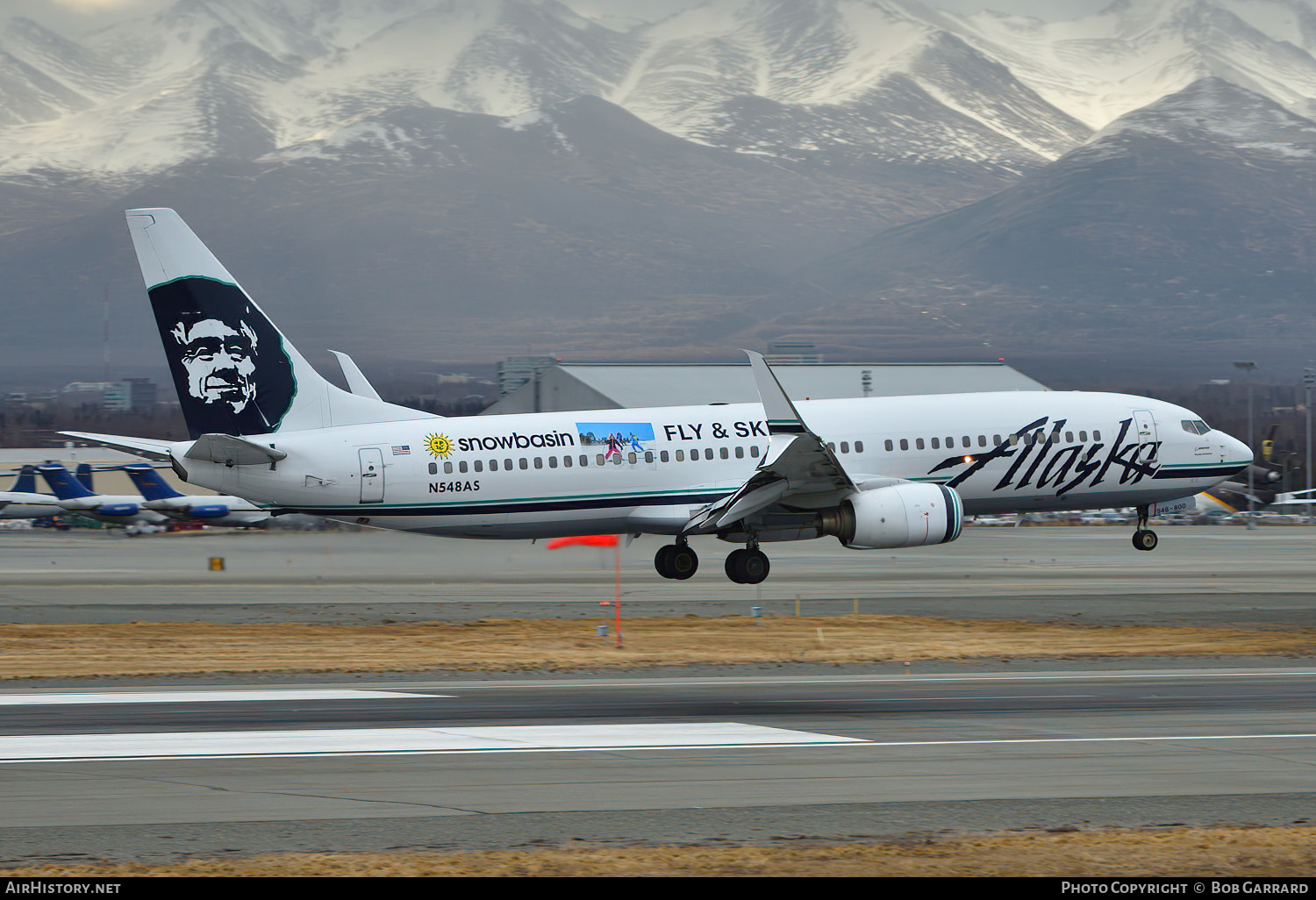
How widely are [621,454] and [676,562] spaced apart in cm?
360

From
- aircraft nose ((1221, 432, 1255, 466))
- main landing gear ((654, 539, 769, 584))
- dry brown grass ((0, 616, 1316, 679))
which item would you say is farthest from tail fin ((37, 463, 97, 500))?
aircraft nose ((1221, 432, 1255, 466))

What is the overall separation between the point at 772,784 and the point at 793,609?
19.3 metres

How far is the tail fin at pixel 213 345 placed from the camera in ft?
109

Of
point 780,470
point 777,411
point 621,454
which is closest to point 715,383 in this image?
point 621,454

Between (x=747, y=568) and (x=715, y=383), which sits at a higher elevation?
(x=715, y=383)

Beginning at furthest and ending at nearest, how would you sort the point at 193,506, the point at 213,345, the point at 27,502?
1. the point at 27,502
2. the point at 193,506
3. the point at 213,345

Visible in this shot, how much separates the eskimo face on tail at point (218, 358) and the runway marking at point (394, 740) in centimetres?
1751

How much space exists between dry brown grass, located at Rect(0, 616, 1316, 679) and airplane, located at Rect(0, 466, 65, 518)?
160ft

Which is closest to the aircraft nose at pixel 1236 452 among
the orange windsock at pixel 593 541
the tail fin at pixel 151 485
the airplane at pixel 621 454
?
the airplane at pixel 621 454

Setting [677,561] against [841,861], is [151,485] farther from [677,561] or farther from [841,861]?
[841,861]

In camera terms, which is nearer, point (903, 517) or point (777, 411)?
point (777, 411)

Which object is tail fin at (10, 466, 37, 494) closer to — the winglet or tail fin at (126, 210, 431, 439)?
tail fin at (126, 210, 431, 439)

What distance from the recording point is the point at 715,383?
3381 inches

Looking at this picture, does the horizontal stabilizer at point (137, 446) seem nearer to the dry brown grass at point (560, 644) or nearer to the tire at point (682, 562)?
the dry brown grass at point (560, 644)
